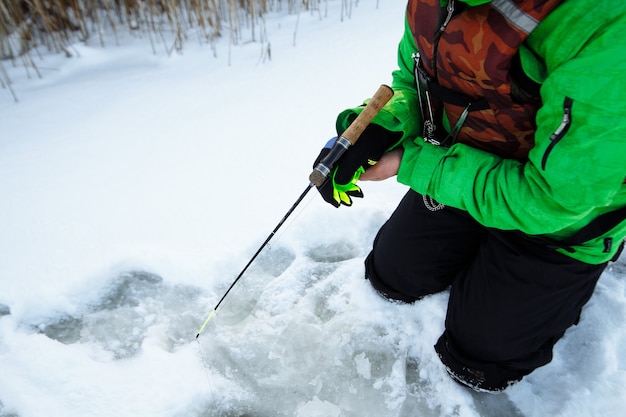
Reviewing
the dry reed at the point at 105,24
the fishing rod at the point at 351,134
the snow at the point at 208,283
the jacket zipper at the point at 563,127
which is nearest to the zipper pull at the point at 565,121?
the jacket zipper at the point at 563,127

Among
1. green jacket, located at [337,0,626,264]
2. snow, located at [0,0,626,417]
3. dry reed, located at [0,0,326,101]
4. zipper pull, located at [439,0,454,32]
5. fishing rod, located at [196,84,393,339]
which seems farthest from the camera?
dry reed, located at [0,0,326,101]

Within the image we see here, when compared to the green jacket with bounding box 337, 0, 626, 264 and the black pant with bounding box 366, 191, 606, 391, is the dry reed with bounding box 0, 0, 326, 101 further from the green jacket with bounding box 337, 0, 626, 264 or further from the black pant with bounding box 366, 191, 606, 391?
the green jacket with bounding box 337, 0, 626, 264

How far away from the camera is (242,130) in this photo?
217 cm

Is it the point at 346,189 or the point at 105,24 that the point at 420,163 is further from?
the point at 105,24

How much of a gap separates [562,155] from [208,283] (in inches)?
46.9

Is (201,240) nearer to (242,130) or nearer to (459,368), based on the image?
(242,130)

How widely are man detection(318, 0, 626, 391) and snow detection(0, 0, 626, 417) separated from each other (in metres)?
0.18

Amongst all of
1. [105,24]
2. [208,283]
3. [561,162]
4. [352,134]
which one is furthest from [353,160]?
[105,24]

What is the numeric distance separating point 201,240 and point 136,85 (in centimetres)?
136

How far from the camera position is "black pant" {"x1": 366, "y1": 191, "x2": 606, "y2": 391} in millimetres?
1131

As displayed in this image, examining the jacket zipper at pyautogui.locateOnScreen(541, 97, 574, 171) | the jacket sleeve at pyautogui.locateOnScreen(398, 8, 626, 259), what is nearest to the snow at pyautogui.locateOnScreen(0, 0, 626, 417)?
the jacket sleeve at pyautogui.locateOnScreen(398, 8, 626, 259)

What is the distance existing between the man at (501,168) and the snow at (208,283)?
176 millimetres

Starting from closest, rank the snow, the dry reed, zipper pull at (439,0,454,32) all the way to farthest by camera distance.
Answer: zipper pull at (439,0,454,32)
the snow
the dry reed

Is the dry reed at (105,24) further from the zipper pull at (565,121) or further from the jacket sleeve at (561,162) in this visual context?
the zipper pull at (565,121)
